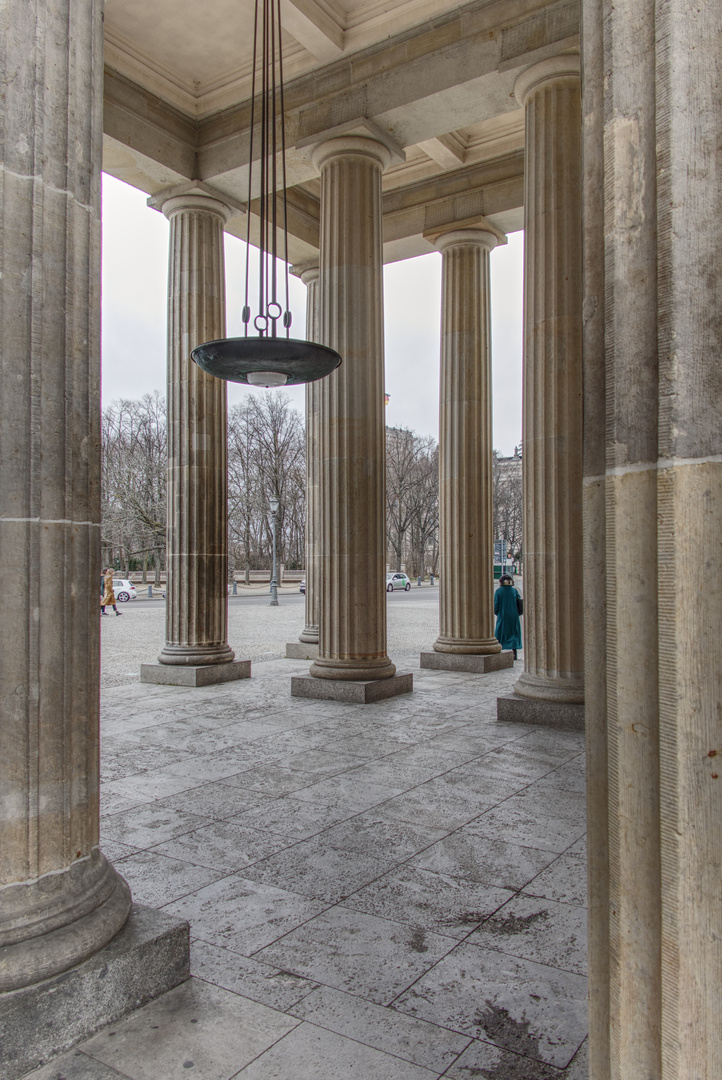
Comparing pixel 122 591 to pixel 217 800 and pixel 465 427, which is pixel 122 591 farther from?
pixel 217 800

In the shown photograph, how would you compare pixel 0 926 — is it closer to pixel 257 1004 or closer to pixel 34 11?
pixel 257 1004

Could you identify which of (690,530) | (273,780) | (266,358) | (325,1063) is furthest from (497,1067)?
(266,358)

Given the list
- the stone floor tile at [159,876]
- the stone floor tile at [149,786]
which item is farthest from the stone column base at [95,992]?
the stone floor tile at [149,786]

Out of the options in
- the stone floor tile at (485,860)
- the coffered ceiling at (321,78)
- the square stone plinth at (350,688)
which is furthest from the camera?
the square stone plinth at (350,688)

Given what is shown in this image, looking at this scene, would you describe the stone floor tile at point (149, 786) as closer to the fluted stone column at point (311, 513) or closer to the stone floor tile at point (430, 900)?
the stone floor tile at point (430, 900)

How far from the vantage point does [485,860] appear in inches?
218

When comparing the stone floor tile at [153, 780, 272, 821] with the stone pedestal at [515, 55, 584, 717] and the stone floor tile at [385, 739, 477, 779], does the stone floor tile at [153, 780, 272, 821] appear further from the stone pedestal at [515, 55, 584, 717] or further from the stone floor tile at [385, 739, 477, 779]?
the stone pedestal at [515, 55, 584, 717]

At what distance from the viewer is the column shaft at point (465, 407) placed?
16.4 meters

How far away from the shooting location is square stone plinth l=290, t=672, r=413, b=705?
39.6ft

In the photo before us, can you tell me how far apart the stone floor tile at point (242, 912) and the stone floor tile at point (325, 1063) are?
899 millimetres

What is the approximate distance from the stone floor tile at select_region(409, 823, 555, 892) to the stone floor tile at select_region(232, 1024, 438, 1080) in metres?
1.92

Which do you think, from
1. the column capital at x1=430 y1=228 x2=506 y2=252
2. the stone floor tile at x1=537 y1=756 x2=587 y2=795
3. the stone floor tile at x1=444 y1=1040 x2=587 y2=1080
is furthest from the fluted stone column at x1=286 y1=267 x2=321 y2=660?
the stone floor tile at x1=444 y1=1040 x2=587 y2=1080

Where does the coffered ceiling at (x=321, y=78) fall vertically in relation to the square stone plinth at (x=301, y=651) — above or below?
above

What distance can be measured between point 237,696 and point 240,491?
196 feet
